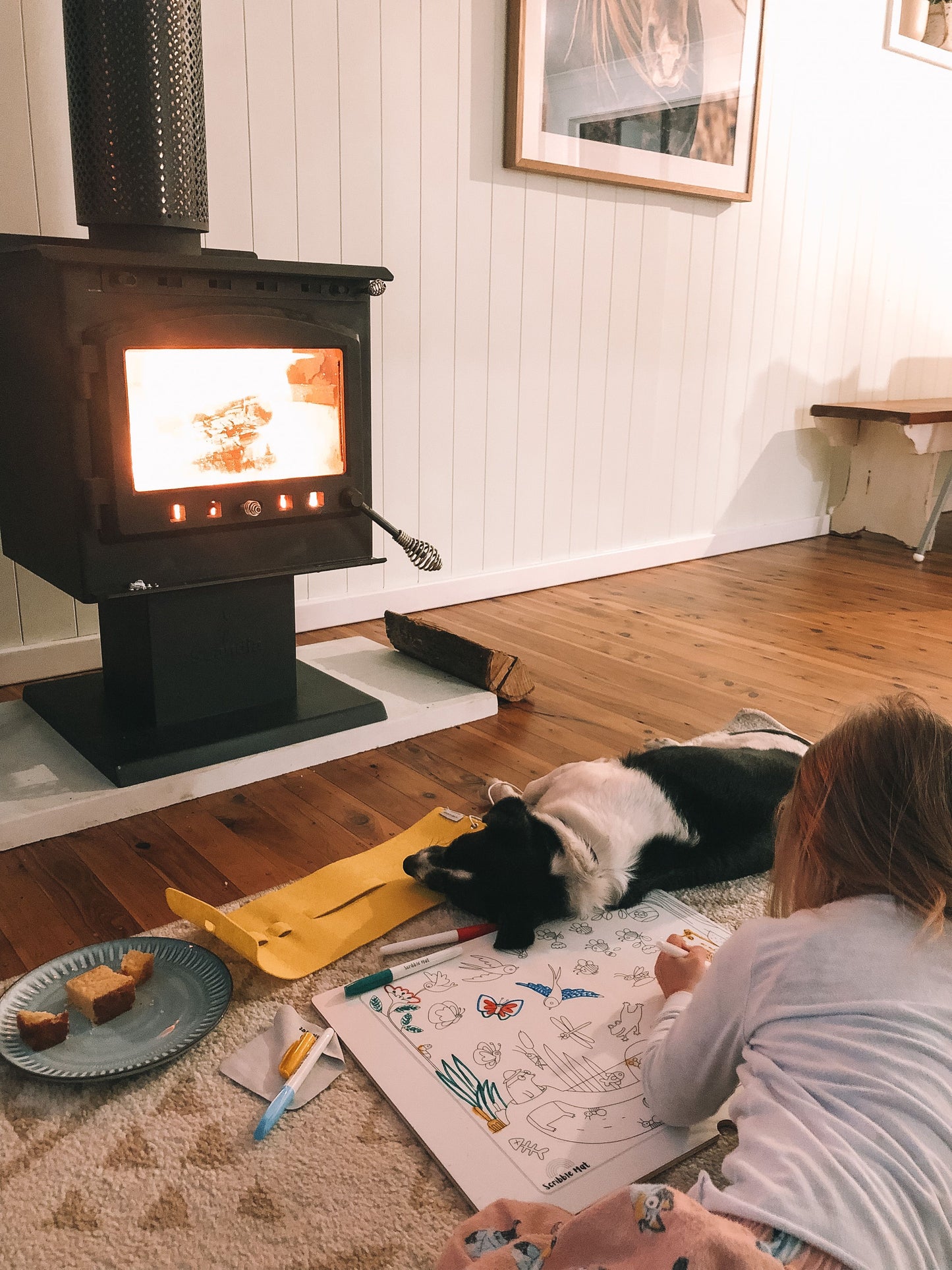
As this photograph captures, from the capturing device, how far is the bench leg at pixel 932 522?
3.79m

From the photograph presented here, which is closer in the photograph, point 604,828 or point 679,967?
point 679,967

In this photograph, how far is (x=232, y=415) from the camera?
1850mm

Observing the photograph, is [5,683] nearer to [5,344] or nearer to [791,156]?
[5,344]

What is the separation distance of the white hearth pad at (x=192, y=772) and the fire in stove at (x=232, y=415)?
0.51 m

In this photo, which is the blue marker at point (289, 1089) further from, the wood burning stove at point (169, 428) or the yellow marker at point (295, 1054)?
the wood burning stove at point (169, 428)

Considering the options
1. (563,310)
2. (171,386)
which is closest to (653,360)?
(563,310)

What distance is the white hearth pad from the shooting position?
1.72 meters

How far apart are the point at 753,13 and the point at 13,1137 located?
3.63m

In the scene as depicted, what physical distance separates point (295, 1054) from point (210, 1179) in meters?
0.17

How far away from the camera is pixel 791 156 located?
12.0 feet

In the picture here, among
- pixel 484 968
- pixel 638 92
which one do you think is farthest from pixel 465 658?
pixel 638 92

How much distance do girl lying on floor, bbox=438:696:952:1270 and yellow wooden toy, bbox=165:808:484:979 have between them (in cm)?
57

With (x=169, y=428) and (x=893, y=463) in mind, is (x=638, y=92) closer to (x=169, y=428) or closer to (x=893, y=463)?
(x=893, y=463)

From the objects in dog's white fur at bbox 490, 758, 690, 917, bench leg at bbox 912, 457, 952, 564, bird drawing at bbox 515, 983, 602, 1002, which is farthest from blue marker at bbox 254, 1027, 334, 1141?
bench leg at bbox 912, 457, 952, 564
